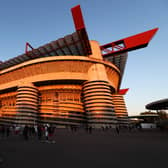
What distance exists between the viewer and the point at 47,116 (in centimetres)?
4375

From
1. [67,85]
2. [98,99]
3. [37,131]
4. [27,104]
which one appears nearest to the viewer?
[37,131]

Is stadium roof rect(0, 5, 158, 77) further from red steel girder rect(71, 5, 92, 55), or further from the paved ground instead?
the paved ground

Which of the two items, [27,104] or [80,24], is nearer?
[80,24]

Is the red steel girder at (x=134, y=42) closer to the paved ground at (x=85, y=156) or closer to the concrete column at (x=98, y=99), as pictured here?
the concrete column at (x=98, y=99)

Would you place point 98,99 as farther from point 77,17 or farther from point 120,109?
point 77,17

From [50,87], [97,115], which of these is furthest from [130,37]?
[50,87]

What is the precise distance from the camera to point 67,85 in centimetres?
4916

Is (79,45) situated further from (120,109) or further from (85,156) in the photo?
(85,156)

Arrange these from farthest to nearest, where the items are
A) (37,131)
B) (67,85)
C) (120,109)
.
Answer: (120,109)
(67,85)
(37,131)

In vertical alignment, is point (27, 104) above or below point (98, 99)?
above

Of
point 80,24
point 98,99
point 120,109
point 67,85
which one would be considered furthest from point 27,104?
point 120,109

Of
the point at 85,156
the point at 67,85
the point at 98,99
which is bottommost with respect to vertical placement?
the point at 85,156

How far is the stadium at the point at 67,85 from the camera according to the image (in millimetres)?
42094

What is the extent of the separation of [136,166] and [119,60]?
63.6 metres
